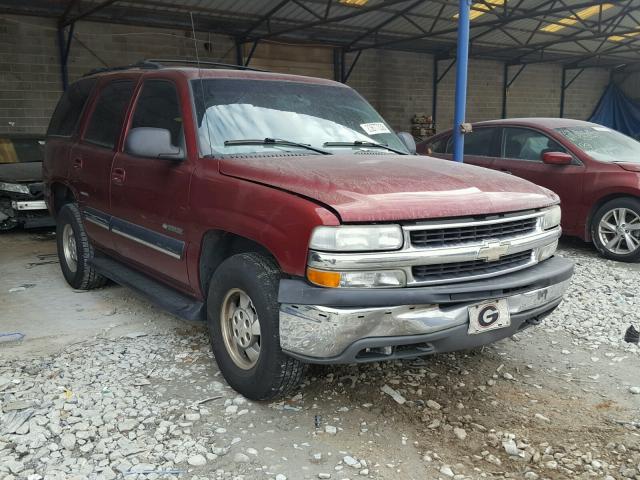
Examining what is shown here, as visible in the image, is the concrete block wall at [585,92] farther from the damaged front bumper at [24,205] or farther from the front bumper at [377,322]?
the front bumper at [377,322]

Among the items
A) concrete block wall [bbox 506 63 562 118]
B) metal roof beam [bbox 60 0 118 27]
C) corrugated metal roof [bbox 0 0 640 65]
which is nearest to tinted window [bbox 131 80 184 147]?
metal roof beam [bbox 60 0 118 27]

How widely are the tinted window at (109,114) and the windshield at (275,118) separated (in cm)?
101

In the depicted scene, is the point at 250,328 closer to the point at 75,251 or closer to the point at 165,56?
the point at 75,251

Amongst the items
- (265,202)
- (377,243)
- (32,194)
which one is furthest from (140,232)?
(32,194)

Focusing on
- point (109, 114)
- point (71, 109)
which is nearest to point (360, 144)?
point (109, 114)

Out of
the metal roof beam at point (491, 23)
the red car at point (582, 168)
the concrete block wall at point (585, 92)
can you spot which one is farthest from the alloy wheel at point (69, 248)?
the concrete block wall at point (585, 92)

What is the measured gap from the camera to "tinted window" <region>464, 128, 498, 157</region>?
25.1 ft

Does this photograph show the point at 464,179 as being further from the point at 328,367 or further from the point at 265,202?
the point at 328,367

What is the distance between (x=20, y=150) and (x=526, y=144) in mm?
7442

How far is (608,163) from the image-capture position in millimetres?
6465

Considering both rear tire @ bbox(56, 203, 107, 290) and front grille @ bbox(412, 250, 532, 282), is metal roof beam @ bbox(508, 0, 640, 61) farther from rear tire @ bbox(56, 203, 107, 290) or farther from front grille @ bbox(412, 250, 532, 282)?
rear tire @ bbox(56, 203, 107, 290)

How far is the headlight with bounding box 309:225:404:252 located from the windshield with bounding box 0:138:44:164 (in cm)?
720

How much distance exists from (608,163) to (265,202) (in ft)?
17.0

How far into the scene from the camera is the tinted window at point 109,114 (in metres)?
4.34
